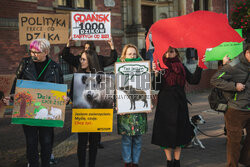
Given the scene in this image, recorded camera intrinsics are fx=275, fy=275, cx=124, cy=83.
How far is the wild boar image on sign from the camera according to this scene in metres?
4.04

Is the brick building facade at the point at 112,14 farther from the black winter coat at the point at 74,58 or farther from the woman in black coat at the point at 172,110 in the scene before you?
the woman in black coat at the point at 172,110

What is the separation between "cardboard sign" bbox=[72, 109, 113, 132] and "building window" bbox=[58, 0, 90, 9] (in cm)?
963

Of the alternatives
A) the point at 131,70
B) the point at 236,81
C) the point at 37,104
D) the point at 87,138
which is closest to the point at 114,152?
the point at 87,138

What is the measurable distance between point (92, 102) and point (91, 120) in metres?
0.27

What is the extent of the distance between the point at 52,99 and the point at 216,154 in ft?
10.3

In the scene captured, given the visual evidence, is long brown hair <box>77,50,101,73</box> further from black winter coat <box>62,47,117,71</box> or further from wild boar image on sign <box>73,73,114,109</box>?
black winter coat <box>62,47,117,71</box>

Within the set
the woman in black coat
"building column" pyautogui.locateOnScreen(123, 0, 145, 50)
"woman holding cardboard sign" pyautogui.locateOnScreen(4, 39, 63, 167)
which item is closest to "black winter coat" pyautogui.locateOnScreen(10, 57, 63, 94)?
"woman holding cardboard sign" pyautogui.locateOnScreen(4, 39, 63, 167)

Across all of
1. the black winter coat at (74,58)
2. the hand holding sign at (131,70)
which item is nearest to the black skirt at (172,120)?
the hand holding sign at (131,70)

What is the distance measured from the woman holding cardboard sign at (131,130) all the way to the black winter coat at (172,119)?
0.84 ft

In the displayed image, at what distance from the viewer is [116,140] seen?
610 centimetres

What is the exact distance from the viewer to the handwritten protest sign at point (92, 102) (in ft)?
13.2

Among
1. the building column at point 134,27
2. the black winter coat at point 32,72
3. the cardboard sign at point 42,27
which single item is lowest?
the black winter coat at point 32,72

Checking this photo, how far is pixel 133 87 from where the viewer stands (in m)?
4.12

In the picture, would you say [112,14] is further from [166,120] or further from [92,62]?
[166,120]
